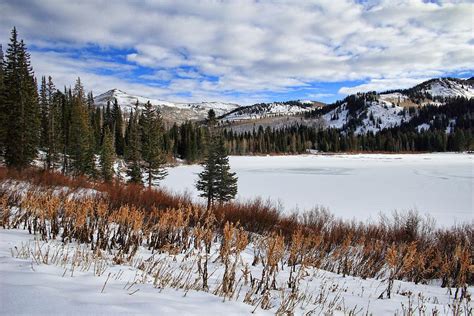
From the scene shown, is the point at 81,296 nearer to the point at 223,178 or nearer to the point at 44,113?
the point at 223,178

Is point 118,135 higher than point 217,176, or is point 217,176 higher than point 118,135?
point 118,135

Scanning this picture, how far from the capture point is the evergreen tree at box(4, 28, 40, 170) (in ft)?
99.1

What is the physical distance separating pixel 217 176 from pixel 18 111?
21.4 meters

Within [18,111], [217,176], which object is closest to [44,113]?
[18,111]

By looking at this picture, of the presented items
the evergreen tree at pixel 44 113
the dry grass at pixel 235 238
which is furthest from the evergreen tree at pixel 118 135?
the dry grass at pixel 235 238

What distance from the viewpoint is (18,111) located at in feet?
103

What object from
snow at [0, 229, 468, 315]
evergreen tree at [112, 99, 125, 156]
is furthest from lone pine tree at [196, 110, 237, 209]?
evergreen tree at [112, 99, 125, 156]

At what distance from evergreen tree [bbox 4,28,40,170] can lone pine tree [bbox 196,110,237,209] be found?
17032 millimetres

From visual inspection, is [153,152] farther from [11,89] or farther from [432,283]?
[432,283]

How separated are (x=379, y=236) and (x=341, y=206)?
33.1 feet

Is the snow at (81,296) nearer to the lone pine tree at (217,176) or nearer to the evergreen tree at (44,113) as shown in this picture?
the lone pine tree at (217,176)

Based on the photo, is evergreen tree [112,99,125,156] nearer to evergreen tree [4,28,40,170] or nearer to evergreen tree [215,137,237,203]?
evergreen tree [4,28,40,170]

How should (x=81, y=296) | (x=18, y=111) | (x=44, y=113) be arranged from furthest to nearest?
(x=44, y=113), (x=18, y=111), (x=81, y=296)

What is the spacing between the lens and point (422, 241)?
44.2 ft
